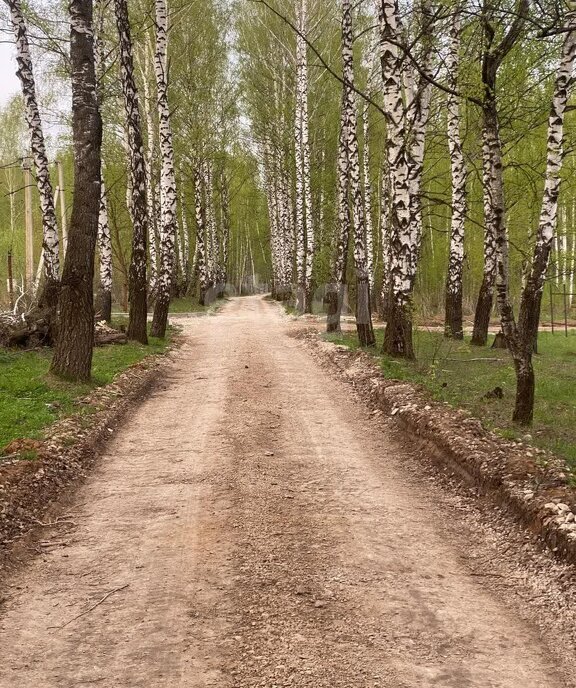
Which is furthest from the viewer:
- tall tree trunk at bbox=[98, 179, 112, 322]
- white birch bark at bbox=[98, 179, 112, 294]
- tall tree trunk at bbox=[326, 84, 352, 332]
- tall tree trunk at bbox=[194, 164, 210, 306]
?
tall tree trunk at bbox=[194, 164, 210, 306]

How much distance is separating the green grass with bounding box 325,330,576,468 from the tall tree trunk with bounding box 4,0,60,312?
7206 mm

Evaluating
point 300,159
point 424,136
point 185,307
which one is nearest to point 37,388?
point 424,136

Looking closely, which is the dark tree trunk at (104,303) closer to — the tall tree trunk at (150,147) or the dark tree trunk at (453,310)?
the tall tree trunk at (150,147)

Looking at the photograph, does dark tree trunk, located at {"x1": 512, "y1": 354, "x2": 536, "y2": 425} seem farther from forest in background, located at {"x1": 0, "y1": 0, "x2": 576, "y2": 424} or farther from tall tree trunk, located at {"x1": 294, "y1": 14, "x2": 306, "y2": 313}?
tall tree trunk, located at {"x1": 294, "y1": 14, "x2": 306, "y2": 313}

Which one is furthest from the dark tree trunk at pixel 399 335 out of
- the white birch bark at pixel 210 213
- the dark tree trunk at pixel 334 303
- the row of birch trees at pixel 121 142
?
the white birch bark at pixel 210 213

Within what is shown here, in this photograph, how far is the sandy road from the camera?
318 centimetres

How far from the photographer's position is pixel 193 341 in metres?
17.0

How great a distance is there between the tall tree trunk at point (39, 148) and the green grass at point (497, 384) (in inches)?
284

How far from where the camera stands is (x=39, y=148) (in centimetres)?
1369

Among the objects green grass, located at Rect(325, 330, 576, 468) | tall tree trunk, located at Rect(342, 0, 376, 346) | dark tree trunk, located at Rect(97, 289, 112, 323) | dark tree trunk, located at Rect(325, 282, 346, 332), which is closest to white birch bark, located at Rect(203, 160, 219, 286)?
dark tree trunk, located at Rect(97, 289, 112, 323)

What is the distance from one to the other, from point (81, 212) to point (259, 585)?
7160 millimetres

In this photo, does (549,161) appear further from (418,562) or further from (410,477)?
(418,562)

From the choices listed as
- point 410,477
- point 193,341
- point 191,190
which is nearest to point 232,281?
point 191,190

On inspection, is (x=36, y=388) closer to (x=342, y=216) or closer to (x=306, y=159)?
(x=342, y=216)
